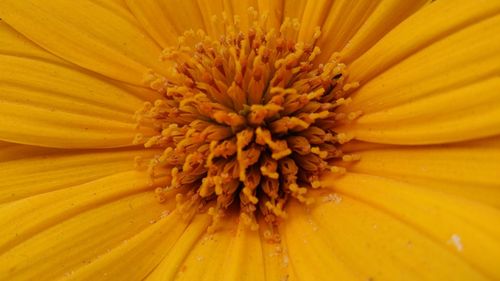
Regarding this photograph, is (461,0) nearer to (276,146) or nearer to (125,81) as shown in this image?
(276,146)

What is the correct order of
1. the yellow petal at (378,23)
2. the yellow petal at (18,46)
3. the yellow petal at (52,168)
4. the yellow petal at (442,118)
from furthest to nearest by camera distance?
the yellow petal at (18,46)
the yellow petal at (52,168)
the yellow petal at (378,23)
the yellow petal at (442,118)

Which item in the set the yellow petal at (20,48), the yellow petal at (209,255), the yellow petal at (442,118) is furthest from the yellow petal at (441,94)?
the yellow petal at (20,48)

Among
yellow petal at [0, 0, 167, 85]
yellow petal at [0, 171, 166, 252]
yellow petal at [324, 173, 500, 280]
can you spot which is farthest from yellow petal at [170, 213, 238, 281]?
yellow petal at [0, 0, 167, 85]

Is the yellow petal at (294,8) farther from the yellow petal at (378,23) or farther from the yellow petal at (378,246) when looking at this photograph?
the yellow petal at (378,246)

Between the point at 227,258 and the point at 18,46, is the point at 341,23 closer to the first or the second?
the point at 227,258

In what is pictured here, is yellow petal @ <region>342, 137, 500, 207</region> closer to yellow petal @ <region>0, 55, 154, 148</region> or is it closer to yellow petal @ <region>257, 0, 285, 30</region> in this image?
yellow petal @ <region>257, 0, 285, 30</region>

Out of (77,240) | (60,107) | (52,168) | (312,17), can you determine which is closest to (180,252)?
(77,240)
